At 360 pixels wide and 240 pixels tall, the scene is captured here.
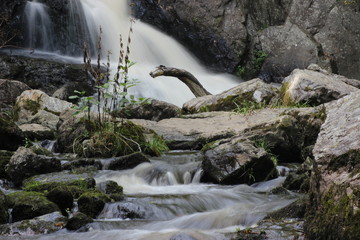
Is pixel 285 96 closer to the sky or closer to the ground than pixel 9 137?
closer to the sky

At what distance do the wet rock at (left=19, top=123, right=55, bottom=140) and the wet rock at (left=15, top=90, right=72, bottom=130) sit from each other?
735 millimetres

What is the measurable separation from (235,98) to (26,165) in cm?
581

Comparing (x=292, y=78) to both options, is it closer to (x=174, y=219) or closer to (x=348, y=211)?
(x=174, y=219)

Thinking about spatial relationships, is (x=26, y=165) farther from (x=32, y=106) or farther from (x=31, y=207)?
(x=32, y=106)

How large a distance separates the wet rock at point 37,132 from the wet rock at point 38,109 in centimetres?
73

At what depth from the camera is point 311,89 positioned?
924cm

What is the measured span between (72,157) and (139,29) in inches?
465

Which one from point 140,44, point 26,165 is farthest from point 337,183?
point 140,44

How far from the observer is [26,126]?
29.0 ft

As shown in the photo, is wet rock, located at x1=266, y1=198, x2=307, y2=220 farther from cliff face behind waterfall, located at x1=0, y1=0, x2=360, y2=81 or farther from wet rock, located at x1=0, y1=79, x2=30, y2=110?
cliff face behind waterfall, located at x1=0, y1=0, x2=360, y2=81

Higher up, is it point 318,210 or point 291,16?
point 291,16

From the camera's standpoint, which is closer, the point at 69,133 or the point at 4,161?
the point at 4,161

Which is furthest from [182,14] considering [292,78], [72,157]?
[72,157]

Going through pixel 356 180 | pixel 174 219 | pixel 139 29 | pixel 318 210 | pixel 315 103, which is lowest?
pixel 174 219
